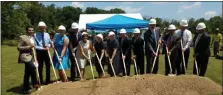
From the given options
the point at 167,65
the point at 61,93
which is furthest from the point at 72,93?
the point at 167,65

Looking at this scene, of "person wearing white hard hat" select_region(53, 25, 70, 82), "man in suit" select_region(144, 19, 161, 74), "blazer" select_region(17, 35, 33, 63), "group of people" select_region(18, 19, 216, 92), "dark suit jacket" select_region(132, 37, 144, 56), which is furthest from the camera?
"dark suit jacket" select_region(132, 37, 144, 56)

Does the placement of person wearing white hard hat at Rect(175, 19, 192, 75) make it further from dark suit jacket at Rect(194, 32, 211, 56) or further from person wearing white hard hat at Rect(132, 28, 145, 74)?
person wearing white hard hat at Rect(132, 28, 145, 74)

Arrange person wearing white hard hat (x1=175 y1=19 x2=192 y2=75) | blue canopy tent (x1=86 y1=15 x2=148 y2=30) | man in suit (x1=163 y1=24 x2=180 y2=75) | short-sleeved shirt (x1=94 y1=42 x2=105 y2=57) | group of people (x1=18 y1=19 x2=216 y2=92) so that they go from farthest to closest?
blue canopy tent (x1=86 y1=15 x2=148 y2=30) → short-sleeved shirt (x1=94 y1=42 x2=105 y2=57) → man in suit (x1=163 y1=24 x2=180 y2=75) → person wearing white hard hat (x1=175 y1=19 x2=192 y2=75) → group of people (x1=18 y1=19 x2=216 y2=92)

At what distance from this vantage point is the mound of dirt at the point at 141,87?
782 cm

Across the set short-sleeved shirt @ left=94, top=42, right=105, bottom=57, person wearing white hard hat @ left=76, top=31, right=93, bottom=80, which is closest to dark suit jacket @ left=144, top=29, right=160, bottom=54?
short-sleeved shirt @ left=94, top=42, right=105, bottom=57

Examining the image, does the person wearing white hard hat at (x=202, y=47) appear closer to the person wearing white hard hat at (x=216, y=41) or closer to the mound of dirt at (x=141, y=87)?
the mound of dirt at (x=141, y=87)

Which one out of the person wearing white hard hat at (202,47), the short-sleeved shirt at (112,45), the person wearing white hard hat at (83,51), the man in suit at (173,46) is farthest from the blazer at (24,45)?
the person wearing white hard hat at (202,47)

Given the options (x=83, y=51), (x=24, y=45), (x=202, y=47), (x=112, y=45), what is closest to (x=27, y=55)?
(x=24, y=45)

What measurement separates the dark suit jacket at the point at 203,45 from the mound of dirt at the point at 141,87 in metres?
1.30

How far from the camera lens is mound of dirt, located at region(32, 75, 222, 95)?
7.82 m

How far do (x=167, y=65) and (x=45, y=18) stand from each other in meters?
61.3

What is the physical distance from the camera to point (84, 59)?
1004 centimetres

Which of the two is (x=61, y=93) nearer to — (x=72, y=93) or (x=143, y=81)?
(x=72, y=93)

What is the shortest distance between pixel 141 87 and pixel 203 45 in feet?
8.60
